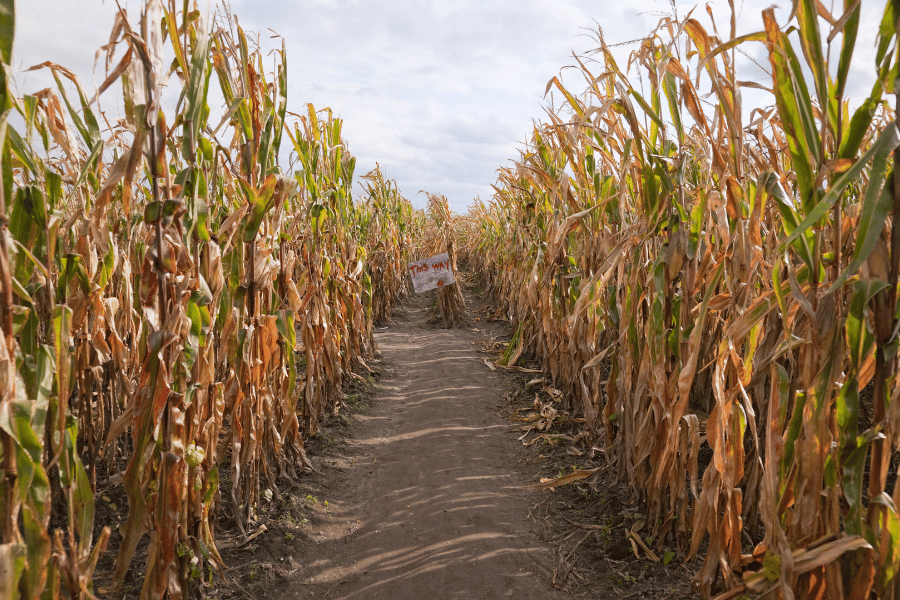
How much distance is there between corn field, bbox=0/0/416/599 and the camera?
4.01ft

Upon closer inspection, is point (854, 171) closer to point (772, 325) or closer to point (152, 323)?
point (772, 325)

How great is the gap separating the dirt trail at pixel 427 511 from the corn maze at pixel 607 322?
43cm

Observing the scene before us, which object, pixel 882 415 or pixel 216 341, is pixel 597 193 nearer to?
pixel 882 415

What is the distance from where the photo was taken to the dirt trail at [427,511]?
2127 millimetres

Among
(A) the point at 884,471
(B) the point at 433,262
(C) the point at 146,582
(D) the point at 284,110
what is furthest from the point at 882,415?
(B) the point at 433,262

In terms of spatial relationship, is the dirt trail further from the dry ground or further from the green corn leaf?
the green corn leaf

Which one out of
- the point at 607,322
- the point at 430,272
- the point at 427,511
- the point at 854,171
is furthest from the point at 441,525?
the point at 430,272

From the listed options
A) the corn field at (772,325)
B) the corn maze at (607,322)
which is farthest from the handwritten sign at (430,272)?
the corn field at (772,325)

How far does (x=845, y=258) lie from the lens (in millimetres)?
1368

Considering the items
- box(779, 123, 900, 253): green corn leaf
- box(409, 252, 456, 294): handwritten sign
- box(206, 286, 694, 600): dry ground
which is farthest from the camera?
box(409, 252, 456, 294): handwritten sign

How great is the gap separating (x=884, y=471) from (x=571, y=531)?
1508 millimetres

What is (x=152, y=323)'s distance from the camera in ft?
4.96

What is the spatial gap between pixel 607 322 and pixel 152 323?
7.68 feet

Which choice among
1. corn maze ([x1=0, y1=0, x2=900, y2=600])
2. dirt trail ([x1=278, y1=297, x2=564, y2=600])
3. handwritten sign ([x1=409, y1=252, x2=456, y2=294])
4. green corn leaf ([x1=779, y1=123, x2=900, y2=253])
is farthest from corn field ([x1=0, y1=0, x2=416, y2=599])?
handwritten sign ([x1=409, y1=252, x2=456, y2=294])
